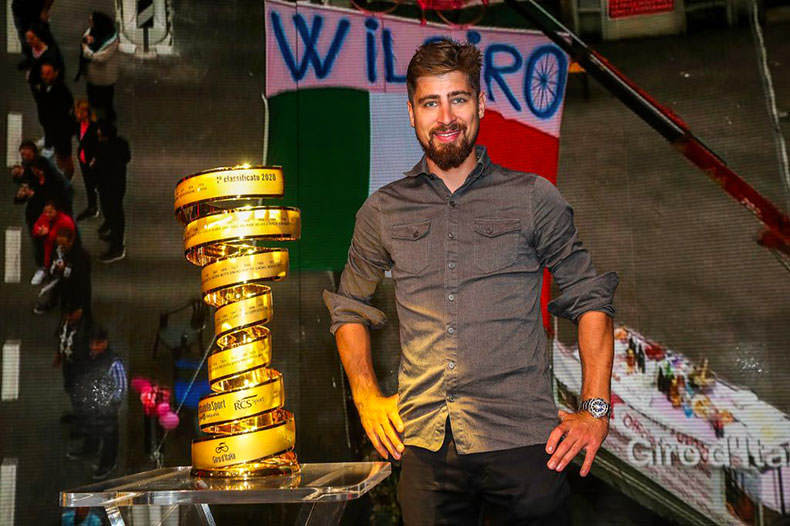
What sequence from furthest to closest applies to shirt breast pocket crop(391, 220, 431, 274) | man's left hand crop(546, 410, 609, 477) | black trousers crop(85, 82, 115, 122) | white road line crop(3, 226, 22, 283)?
black trousers crop(85, 82, 115, 122) → white road line crop(3, 226, 22, 283) → shirt breast pocket crop(391, 220, 431, 274) → man's left hand crop(546, 410, 609, 477)

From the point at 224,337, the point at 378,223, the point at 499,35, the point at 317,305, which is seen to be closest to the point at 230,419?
the point at 224,337

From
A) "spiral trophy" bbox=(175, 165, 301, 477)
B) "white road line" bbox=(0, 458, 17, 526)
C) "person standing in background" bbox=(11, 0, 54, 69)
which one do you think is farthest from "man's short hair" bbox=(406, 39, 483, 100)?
"white road line" bbox=(0, 458, 17, 526)

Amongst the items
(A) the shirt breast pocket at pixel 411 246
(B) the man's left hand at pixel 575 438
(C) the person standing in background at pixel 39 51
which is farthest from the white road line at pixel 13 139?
(B) the man's left hand at pixel 575 438

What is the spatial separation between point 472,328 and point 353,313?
0.32 meters

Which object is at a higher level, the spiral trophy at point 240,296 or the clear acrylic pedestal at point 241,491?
the spiral trophy at point 240,296

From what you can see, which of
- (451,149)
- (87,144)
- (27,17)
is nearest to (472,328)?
(451,149)

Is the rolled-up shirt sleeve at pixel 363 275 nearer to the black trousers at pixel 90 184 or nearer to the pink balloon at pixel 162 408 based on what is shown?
the pink balloon at pixel 162 408

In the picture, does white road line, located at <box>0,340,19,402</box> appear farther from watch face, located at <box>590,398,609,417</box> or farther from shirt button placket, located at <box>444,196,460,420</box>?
watch face, located at <box>590,398,609,417</box>

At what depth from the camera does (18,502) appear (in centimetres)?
311

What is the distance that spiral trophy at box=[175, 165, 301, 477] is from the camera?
1745mm

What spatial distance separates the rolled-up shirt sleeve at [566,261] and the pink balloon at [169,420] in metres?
1.94

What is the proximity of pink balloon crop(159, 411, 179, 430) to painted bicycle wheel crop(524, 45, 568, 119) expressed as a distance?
1952mm

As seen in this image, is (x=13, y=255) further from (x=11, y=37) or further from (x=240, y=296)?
(x=240, y=296)

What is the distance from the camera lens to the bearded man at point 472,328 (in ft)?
5.41
